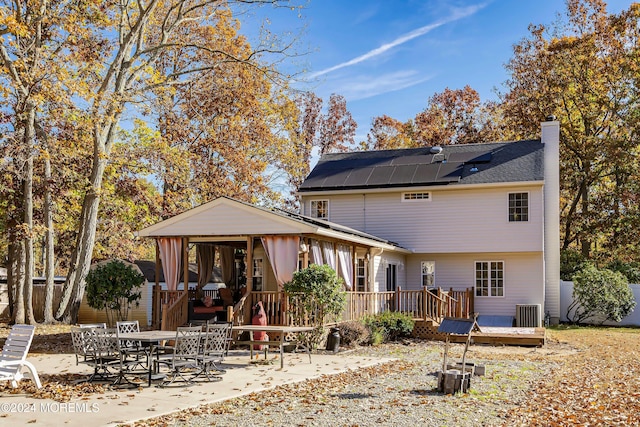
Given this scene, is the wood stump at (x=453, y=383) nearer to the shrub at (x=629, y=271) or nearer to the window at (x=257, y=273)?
the window at (x=257, y=273)

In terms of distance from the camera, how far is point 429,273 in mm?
27359

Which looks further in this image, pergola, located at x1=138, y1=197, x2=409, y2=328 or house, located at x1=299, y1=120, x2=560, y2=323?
house, located at x1=299, y1=120, x2=560, y2=323

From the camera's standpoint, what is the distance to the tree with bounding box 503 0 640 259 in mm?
33469

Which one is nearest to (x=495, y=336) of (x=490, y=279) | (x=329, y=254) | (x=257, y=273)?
(x=329, y=254)

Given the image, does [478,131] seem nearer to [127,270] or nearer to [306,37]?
[306,37]

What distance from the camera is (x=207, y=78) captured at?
31688mm

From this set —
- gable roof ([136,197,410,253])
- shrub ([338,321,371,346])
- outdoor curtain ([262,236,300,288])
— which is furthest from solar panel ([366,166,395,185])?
outdoor curtain ([262,236,300,288])

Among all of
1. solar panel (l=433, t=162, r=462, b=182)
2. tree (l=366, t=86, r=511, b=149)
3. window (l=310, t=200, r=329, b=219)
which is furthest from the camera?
tree (l=366, t=86, r=511, b=149)

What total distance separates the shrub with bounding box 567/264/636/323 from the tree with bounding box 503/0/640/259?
27.1 ft

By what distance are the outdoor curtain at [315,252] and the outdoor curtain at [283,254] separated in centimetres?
103

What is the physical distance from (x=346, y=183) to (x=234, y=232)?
10.9 metres

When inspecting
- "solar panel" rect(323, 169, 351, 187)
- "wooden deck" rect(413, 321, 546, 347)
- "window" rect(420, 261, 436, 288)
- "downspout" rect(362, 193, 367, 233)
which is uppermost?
"solar panel" rect(323, 169, 351, 187)

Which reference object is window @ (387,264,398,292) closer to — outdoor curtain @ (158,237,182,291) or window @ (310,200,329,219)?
window @ (310,200,329,219)

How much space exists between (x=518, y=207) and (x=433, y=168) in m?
3.91
